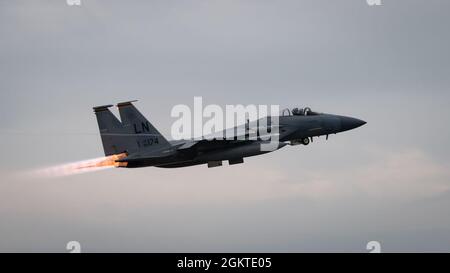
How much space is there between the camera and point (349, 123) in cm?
4897

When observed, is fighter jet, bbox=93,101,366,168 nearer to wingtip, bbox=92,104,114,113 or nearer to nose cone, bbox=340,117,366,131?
wingtip, bbox=92,104,114,113

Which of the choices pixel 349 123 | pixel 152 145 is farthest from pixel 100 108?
pixel 349 123

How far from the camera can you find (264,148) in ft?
145

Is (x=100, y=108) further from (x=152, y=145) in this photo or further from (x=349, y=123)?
(x=349, y=123)

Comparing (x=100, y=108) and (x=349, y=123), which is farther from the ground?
(x=100, y=108)

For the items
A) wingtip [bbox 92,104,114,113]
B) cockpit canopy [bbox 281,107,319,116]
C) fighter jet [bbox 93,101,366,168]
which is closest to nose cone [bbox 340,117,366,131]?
cockpit canopy [bbox 281,107,319,116]

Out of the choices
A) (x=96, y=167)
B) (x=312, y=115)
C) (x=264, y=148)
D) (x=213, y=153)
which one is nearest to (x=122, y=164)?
(x=96, y=167)

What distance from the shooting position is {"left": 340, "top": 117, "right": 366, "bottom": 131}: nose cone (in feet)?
160

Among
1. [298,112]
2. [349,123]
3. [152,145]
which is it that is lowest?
[152,145]

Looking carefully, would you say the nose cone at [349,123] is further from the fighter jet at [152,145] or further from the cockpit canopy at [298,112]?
the fighter jet at [152,145]

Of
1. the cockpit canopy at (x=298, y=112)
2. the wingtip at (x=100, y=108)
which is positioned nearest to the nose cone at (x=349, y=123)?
the cockpit canopy at (x=298, y=112)
